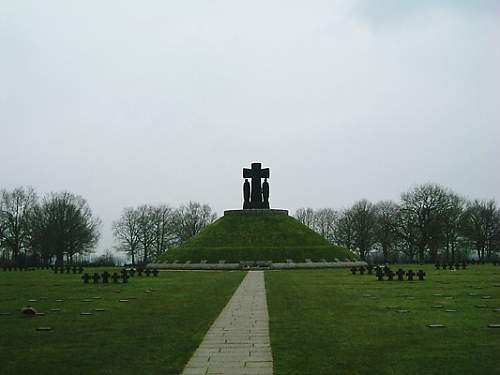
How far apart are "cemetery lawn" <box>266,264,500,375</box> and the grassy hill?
52.4 metres

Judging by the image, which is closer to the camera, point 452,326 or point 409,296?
point 452,326

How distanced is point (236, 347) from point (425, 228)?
92.8m

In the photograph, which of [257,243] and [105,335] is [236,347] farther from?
[257,243]

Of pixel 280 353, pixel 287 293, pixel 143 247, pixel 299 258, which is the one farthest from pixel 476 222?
pixel 280 353

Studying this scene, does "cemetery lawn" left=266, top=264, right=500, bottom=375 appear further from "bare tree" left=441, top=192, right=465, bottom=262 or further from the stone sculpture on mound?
"bare tree" left=441, top=192, right=465, bottom=262

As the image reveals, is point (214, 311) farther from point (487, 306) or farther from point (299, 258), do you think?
point (299, 258)

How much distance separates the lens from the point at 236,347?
44.3 ft

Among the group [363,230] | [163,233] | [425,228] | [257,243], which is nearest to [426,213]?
[425,228]

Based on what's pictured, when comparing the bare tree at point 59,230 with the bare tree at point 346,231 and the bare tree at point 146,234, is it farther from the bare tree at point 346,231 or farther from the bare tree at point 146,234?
the bare tree at point 346,231

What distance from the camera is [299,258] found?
77250mm

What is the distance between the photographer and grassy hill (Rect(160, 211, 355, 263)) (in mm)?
78812

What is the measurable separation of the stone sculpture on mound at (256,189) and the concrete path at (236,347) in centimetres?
7393

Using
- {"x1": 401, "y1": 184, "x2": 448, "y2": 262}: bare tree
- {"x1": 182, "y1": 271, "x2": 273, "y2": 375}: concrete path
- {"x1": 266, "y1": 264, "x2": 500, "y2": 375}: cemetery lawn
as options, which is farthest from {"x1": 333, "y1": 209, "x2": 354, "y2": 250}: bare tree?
{"x1": 182, "y1": 271, "x2": 273, "y2": 375}: concrete path

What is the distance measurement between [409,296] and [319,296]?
4.07 metres
